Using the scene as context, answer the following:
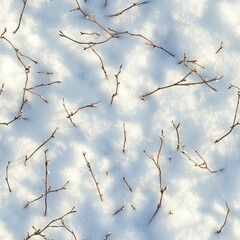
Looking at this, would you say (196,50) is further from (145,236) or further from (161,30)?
(145,236)

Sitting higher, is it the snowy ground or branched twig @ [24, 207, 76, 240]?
the snowy ground

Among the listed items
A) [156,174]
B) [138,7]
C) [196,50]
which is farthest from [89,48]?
[156,174]

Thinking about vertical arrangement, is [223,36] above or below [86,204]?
above

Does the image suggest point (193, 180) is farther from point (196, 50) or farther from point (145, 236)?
point (196, 50)

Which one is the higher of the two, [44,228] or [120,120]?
[120,120]

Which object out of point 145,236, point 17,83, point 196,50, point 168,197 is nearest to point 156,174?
point 168,197

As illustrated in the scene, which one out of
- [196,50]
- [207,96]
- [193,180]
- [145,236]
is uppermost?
[196,50]

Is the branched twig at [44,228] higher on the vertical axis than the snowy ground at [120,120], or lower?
lower
